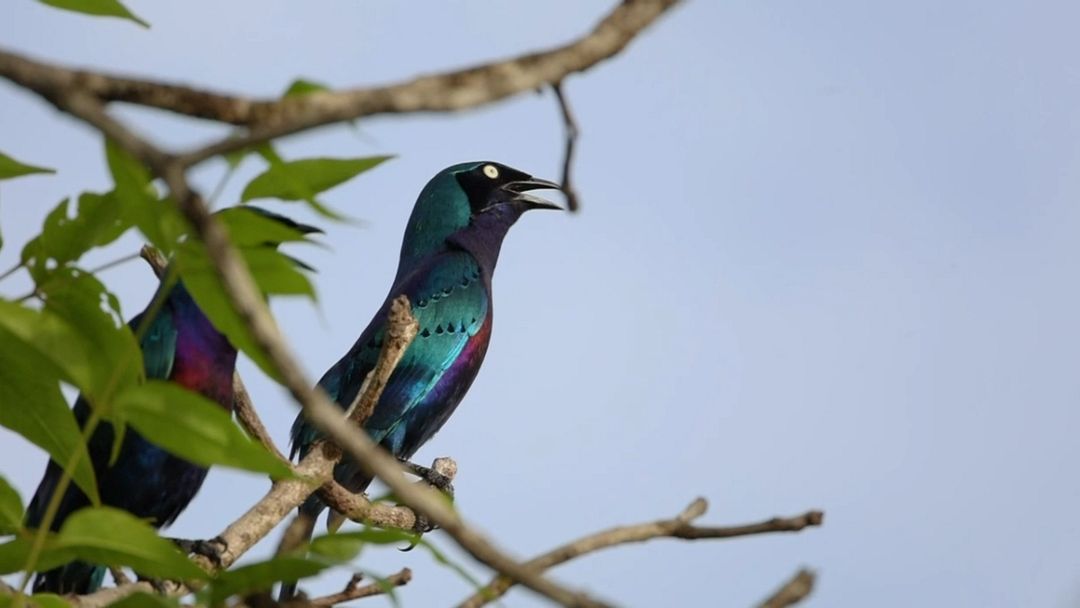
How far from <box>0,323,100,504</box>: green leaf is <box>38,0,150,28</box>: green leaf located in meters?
0.40

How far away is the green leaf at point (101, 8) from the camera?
162cm

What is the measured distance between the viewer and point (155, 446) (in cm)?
450

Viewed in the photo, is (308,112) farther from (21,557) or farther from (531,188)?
(531,188)

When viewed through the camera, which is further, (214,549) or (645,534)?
(214,549)

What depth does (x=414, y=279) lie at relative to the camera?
734 centimetres

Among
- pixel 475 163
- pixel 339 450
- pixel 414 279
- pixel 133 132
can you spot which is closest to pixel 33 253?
pixel 133 132

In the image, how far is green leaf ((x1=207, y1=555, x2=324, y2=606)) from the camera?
58.6 inches

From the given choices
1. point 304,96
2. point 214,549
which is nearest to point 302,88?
point 304,96

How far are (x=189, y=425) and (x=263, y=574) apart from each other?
16 centimetres

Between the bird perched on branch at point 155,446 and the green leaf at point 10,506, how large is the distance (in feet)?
7.97

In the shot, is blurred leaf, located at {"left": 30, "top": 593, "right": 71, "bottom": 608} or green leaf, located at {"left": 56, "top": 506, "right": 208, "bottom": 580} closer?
green leaf, located at {"left": 56, "top": 506, "right": 208, "bottom": 580}

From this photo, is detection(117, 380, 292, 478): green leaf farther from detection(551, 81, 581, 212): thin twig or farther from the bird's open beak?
the bird's open beak

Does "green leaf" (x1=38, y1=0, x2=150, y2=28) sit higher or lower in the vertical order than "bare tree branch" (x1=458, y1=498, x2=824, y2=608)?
higher

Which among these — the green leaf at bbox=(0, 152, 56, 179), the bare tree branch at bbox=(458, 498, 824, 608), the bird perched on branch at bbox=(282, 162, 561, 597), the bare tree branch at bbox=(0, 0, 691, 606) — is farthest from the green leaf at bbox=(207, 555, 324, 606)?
the bird perched on branch at bbox=(282, 162, 561, 597)
